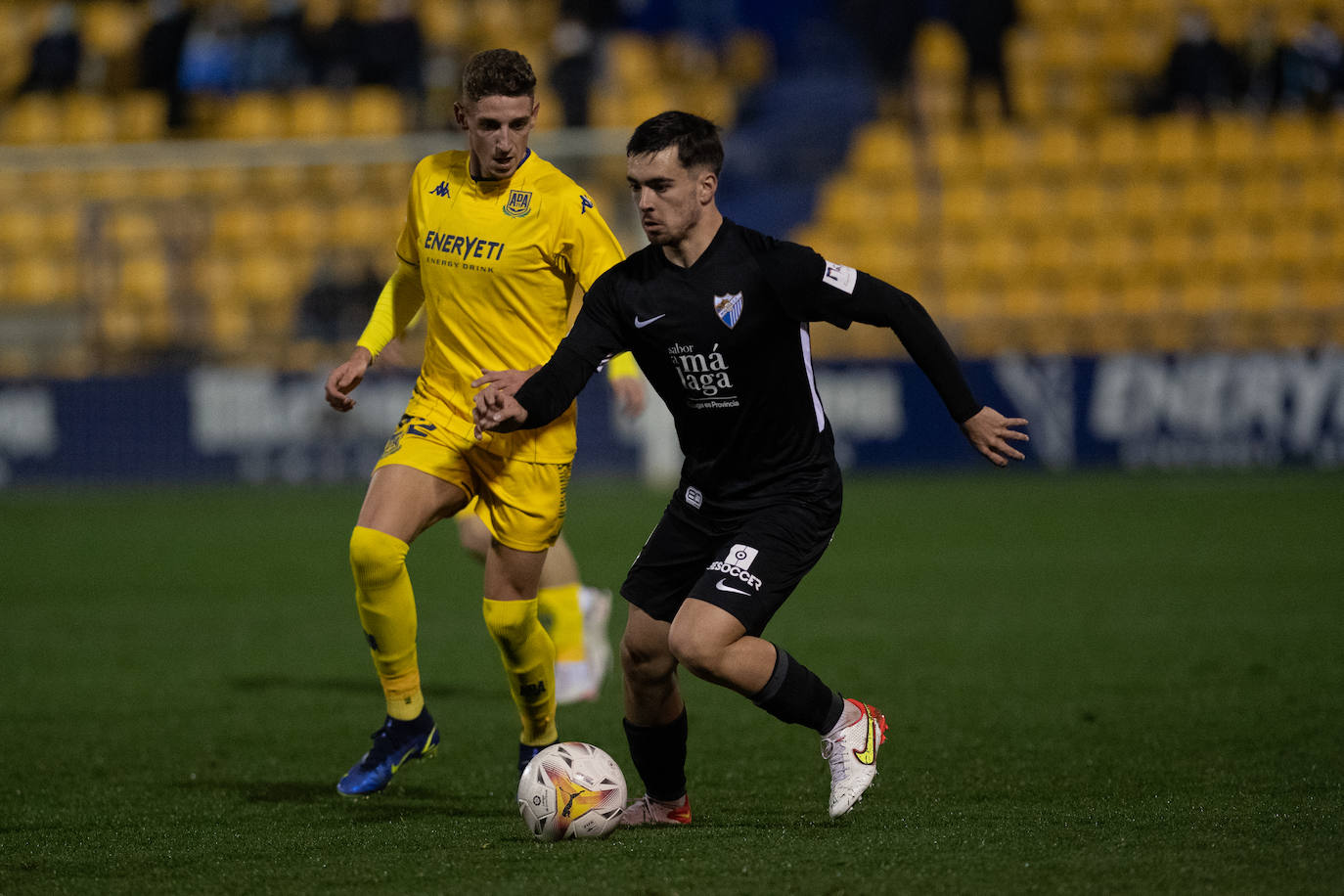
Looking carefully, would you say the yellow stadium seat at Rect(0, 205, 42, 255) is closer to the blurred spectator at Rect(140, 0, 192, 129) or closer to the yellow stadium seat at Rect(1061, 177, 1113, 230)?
the blurred spectator at Rect(140, 0, 192, 129)

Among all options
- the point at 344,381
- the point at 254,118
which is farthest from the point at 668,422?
the point at 344,381

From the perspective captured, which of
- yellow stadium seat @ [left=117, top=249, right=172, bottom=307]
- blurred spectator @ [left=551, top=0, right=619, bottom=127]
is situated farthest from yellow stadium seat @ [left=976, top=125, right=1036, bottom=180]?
yellow stadium seat @ [left=117, top=249, right=172, bottom=307]

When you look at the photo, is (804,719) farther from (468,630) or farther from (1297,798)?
(468,630)

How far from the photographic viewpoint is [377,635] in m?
5.30

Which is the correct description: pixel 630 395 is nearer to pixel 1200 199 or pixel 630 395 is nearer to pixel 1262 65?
pixel 1200 199

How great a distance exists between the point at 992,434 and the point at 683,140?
1.14m

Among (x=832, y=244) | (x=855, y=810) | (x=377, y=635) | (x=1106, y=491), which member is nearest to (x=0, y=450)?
(x=832, y=244)

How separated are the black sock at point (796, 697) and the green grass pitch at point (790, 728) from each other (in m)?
0.29

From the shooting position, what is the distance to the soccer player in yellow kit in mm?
5230

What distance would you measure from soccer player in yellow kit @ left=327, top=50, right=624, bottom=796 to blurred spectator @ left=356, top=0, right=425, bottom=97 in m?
14.9

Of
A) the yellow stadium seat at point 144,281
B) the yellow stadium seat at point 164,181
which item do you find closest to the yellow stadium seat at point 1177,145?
the yellow stadium seat at point 164,181

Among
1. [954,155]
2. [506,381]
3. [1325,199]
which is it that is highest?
[506,381]

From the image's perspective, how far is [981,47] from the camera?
64.2 feet

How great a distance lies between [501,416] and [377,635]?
1.12m
